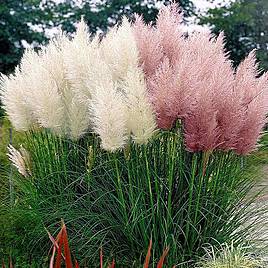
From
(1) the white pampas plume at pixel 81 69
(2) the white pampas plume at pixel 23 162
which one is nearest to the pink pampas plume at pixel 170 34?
(1) the white pampas plume at pixel 81 69

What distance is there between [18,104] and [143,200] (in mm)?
1021

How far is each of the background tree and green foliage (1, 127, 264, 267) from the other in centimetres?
1205

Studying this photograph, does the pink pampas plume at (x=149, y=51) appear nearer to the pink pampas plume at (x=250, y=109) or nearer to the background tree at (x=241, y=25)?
the pink pampas plume at (x=250, y=109)

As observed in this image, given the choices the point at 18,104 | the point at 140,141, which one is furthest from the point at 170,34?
the point at 18,104

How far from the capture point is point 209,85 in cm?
324

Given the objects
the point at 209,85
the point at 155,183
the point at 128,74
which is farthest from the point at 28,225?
the point at 209,85

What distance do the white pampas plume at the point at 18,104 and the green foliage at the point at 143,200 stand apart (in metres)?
0.23

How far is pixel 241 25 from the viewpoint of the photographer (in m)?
15.7

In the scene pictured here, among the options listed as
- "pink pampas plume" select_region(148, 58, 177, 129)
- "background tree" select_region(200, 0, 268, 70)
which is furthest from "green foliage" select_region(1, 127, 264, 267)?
"background tree" select_region(200, 0, 268, 70)

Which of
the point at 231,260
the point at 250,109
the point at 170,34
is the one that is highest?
the point at 170,34

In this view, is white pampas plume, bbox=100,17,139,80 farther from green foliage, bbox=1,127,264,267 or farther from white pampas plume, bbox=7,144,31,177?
white pampas plume, bbox=7,144,31,177

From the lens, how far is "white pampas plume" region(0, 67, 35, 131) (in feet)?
12.4

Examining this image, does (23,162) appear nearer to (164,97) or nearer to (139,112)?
(139,112)

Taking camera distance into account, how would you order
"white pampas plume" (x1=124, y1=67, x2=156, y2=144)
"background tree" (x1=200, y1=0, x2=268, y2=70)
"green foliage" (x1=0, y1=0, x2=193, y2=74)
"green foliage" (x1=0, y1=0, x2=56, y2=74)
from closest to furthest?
"white pampas plume" (x1=124, y1=67, x2=156, y2=144), "green foliage" (x1=0, y1=0, x2=56, y2=74), "green foliage" (x1=0, y1=0, x2=193, y2=74), "background tree" (x1=200, y1=0, x2=268, y2=70)
